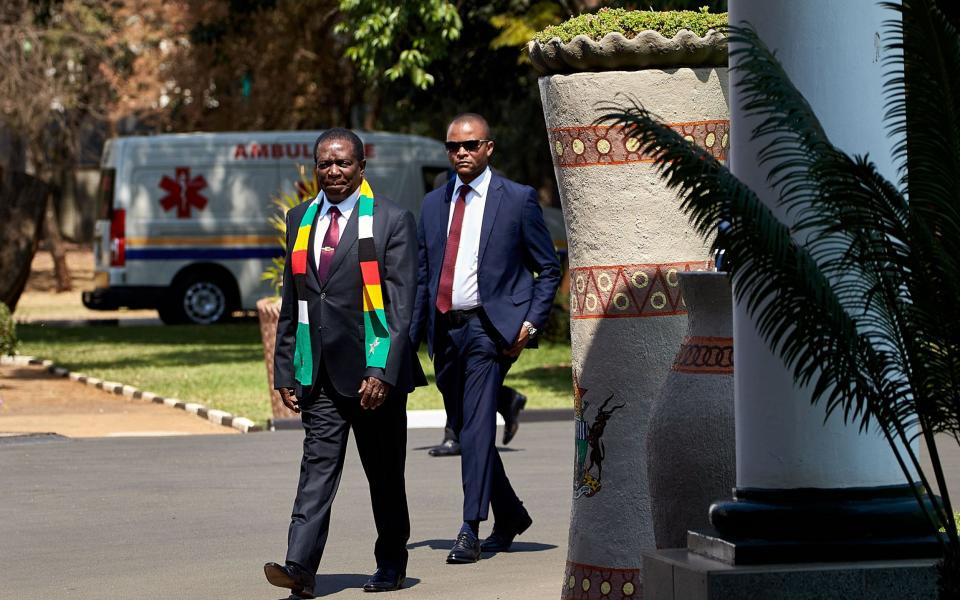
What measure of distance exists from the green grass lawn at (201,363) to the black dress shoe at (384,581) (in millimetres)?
8096

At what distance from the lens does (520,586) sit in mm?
8008

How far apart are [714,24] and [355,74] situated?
2676 centimetres

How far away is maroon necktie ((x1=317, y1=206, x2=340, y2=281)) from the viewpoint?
A: 7.83 m

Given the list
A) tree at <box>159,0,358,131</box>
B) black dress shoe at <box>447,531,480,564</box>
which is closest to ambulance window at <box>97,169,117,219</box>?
tree at <box>159,0,358,131</box>

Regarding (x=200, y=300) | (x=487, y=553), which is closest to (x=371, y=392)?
(x=487, y=553)

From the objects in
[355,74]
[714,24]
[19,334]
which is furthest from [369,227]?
[355,74]

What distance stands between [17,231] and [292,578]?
21904mm

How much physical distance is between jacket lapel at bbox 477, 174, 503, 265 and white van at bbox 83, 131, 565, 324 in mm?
20723

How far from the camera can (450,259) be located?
29.2 ft

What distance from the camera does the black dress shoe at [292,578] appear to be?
24.1 ft

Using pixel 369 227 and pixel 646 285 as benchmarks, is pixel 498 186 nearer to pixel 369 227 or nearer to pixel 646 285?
pixel 369 227

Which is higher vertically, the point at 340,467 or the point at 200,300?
the point at 200,300

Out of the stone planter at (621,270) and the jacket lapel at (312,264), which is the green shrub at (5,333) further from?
the stone planter at (621,270)

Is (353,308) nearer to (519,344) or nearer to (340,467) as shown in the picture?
(340,467)
